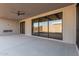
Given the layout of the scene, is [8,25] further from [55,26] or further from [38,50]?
[38,50]

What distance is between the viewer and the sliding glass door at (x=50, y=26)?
8445 mm

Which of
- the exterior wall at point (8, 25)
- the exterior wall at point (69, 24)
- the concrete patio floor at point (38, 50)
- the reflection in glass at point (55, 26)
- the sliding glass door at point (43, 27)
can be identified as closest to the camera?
A: the concrete patio floor at point (38, 50)

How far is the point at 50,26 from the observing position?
378 inches

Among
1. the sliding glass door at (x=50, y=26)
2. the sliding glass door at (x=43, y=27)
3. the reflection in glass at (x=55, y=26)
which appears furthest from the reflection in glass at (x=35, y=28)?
the reflection in glass at (x=55, y=26)

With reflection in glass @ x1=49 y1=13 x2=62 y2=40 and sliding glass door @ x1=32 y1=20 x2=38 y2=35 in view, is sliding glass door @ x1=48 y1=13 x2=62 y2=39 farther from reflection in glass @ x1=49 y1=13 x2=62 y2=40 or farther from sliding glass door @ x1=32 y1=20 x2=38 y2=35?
sliding glass door @ x1=32 y1=20 x2=38 y2=35

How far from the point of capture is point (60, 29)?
27.1 ft

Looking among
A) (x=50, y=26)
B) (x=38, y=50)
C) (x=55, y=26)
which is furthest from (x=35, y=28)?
(x=38, y=50)

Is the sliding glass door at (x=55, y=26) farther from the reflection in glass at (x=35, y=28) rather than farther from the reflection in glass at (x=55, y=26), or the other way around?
the reflection in glass at (x=35, y=28)

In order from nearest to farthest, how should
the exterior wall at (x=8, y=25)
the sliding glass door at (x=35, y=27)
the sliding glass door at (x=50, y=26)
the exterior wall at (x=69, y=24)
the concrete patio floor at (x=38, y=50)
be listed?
the concrete patio floor at (x=38, y=50)
the exterior wall at (x=69, y=24)
the sliding glass door at (x=50, y=26)
the sliding glass door at (x=35, y=27)
the exterior wall at (x=8, y=25)

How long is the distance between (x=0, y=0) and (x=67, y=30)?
501 cm

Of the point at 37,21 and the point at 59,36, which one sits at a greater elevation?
the point at 37,21

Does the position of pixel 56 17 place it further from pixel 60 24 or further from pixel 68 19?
pixel 68 19

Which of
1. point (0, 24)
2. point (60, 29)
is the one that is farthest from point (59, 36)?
point (0, 24)

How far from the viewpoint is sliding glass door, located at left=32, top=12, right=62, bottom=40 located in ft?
27.7
